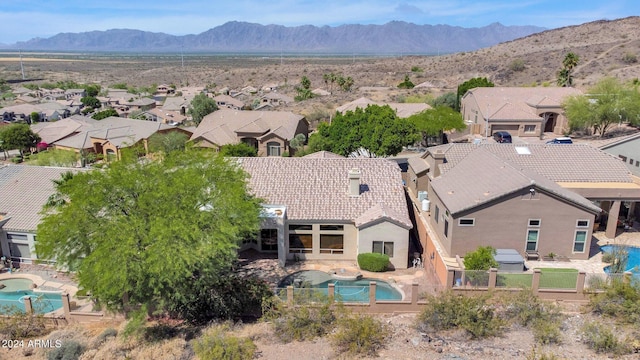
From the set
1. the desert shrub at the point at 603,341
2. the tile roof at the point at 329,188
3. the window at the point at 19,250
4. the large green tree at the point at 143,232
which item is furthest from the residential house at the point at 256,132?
the desert shrub at the point at 603,341

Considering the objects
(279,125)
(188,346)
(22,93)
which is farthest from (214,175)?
(22,93)

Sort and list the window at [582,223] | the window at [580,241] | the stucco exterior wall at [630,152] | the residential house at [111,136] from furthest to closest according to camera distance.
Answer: the residential house at [111,136] < the stucco exterior wall at [630,152] < the window at [580,241] < the window at [582,223]

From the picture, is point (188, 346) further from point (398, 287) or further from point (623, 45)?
point (623, 45)

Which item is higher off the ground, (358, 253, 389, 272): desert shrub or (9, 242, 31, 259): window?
(358, 253, 389, 272): desert shrub

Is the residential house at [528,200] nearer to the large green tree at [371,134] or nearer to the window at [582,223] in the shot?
the window at [582,223]

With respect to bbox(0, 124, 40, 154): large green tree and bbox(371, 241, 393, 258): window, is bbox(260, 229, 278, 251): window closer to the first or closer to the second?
bbox(371, 241, 393, 258): window

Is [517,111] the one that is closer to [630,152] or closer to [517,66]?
[630,152]

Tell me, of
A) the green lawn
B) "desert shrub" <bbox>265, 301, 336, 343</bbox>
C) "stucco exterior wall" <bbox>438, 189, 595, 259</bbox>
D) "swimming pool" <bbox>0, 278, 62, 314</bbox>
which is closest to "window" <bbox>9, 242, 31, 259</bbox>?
"swimming pool" <bbox>0, 278, 62, 314</bbox>
